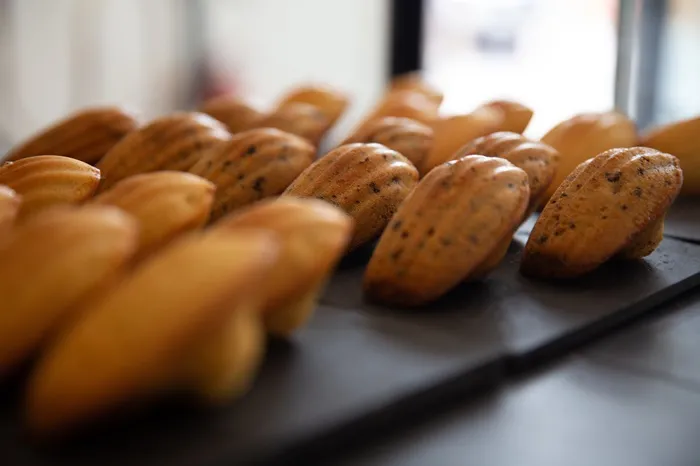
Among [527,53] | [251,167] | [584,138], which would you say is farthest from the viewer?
[527,53]

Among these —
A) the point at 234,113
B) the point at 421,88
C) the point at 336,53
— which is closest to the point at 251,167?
the point at 234,113

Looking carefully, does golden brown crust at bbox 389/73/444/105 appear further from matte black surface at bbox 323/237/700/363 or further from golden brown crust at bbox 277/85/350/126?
matte black surface at bbox 323/237/700/363

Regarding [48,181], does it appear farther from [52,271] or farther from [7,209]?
[52,271]

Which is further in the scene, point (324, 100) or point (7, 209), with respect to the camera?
point (324, 100)

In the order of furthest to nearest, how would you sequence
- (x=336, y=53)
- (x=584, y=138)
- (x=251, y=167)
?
(x=336, y=53), (x=584, y=138), (x=251, y=167)

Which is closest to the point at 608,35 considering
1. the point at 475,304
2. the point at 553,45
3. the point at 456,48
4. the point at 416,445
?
the point at 553,45

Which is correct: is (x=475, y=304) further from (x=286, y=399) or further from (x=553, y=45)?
(x=553, y=45)

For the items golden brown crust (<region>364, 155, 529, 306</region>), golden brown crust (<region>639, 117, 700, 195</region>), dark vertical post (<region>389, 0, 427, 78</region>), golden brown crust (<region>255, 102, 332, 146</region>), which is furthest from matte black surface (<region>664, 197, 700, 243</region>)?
dark vertical post (<region>389, 0, 427, 78</region>)

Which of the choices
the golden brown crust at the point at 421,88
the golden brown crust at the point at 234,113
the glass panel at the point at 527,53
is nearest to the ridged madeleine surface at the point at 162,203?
the golden brown crust at the point at 234,113
